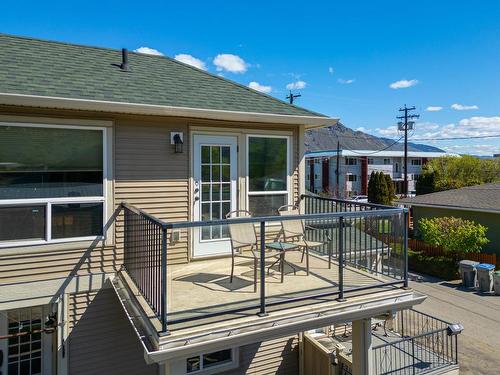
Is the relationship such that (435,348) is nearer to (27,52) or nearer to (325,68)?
(27,52)

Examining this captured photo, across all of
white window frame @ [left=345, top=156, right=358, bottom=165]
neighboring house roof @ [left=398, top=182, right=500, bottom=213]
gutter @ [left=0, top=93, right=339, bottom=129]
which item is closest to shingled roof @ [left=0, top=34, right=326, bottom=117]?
gutter @ [left=0, top=93, right=339, bottom=129]

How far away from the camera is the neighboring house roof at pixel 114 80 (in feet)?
16.3

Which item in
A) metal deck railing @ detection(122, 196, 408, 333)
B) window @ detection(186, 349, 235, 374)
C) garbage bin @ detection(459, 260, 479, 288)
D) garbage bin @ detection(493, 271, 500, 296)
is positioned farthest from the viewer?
garbage bin @ detection(459, 260, 479, 288)

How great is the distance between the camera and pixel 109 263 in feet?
17.3

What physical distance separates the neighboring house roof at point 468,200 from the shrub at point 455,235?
76.9 inches

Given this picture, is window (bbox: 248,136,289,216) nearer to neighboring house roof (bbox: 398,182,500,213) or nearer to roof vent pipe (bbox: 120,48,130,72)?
roof vent pipe (bbox: 120,48,130,72)

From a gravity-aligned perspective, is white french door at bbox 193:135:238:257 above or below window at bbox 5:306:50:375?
above

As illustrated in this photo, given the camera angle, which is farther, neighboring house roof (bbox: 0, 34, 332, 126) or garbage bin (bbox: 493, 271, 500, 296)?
garbage bin (bbox: 493, 271, 500, 296)

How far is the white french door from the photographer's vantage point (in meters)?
5.95

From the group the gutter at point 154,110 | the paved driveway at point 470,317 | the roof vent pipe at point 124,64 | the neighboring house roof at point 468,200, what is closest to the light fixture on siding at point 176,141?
the gutter at point 154,110

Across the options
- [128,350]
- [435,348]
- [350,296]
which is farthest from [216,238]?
[435,348]

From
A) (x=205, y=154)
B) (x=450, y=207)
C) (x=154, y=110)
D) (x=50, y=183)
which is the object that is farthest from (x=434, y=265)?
(x=50, y=183)

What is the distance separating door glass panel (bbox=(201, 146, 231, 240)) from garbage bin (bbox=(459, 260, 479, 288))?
11.9 metres

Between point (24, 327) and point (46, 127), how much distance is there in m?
2.92
